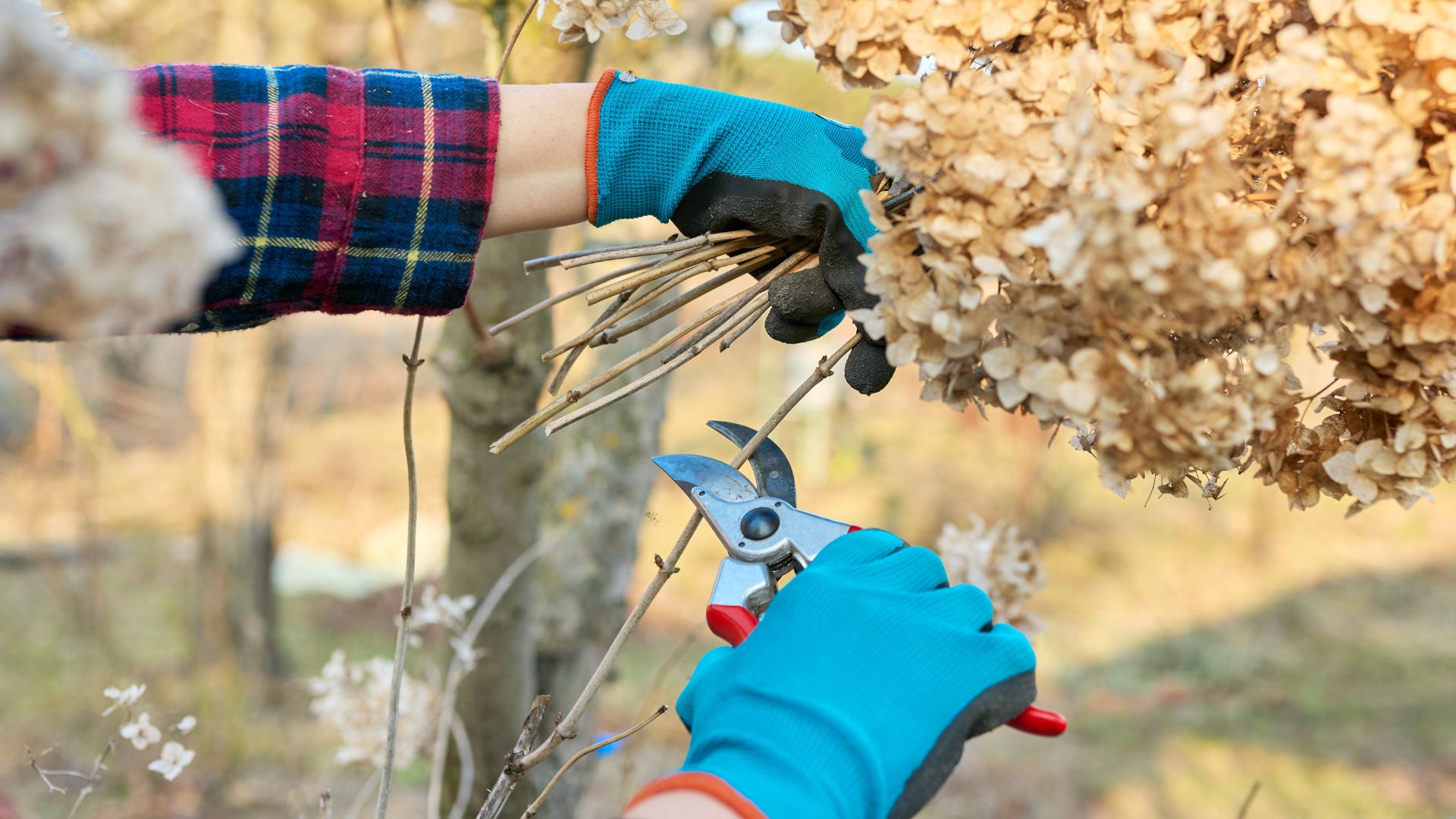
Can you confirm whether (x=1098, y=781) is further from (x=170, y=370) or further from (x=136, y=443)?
(x=136, y=443)

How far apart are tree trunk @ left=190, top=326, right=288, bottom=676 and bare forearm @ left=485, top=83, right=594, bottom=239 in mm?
3887

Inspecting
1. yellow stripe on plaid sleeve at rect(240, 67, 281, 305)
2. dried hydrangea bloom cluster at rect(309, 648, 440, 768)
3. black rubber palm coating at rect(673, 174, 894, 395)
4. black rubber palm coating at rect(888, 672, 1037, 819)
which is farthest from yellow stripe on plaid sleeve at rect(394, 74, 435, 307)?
dried hydrangea bloom cluster at rect(309, 648, 440, 768)

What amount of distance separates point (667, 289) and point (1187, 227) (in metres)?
0.63

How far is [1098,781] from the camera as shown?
15.7 feet

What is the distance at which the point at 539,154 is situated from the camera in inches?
50.9

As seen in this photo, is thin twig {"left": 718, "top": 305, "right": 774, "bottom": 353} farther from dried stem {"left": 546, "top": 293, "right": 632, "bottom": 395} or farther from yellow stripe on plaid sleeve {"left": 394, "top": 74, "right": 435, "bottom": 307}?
yellow stripe on plaid sleeve {"left": 394, "top": 74, "right": 435, "bottom": 307}

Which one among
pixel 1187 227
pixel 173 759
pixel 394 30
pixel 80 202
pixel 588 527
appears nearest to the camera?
pixel 80 202

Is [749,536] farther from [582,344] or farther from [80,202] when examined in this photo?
[80,202]

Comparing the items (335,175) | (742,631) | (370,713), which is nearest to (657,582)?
(742,631)

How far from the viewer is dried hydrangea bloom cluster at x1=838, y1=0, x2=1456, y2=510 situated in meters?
0.75

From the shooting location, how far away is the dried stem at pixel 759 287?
47.1 inches

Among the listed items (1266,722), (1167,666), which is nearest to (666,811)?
(1266,722)

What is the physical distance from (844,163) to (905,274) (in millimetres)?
389

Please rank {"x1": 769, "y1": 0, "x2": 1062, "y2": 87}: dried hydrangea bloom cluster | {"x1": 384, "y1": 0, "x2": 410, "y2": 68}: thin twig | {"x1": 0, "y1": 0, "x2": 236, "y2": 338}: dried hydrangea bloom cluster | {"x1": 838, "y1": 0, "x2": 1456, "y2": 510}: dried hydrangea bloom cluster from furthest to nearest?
{"x1": 384, "y1": 0, "x2": 410, "y2": 68}: thin twig < {"x1": 769, "y1": 0, "x2": 1062, "y2": 87}: dried hydrangea bloom cluster < {"x1": 838, "y1": 0, "x2": 1456, "y2": 510}: dried hydrangea bloom cluster < {"x1": 0, "y1": 0, "x2": 236, "y2": 338}: dried hydrangea bloom cluster
